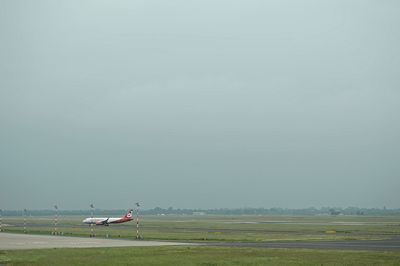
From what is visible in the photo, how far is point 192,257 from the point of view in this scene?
4116cm

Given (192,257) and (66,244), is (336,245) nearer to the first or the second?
(192,257)

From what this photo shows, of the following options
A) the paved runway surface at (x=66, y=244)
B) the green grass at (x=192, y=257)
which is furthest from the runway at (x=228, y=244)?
the green grass at (x=192, y=257)

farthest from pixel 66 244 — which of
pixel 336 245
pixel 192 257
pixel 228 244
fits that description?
pixel 336 245

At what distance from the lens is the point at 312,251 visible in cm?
4697

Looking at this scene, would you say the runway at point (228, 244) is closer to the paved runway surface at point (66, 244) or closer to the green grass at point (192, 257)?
the paved runway surface at point (66, 244)

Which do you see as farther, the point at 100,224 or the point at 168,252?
the point at 100,224

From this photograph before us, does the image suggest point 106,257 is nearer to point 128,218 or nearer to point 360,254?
point 360,254

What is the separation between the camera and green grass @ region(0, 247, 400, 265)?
37125 mm

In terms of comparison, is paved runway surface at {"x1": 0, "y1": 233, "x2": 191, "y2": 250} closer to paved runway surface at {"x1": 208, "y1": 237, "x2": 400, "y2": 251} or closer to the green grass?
the green grass

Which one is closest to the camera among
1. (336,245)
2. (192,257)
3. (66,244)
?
(192,257)

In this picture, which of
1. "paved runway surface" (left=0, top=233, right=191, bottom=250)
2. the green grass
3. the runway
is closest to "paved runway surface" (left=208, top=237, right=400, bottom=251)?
the runway

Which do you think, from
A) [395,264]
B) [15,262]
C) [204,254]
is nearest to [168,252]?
[204,254]

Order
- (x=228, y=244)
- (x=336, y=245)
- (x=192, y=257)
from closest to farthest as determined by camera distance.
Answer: (x=192, y=257) < (x=336, y=245) < (x=228, y=244)

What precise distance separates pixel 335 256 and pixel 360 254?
2906 millimetres
